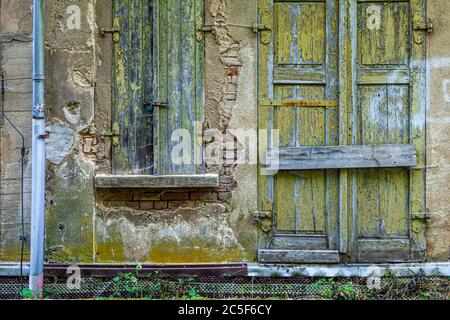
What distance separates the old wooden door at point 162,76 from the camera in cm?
534

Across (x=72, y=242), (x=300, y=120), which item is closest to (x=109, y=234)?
(x=72, y=242)

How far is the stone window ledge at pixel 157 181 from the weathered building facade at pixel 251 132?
0.22 feet

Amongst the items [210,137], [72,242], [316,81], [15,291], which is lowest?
[15,291]

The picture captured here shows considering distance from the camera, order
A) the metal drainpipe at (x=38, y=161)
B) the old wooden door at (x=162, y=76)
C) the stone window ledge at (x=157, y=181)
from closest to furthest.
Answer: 1. the metal drainpipe at (x=38, y=161)
2. the stone window ledge at (x=157, y=181)
3. the old wooden door at (x=162, y=76)

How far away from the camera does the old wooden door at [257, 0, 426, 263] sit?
17.5ft

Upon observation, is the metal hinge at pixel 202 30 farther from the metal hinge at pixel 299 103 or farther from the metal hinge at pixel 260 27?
the metal hinge at pixel 299 103

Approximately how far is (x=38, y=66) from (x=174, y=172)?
147cm

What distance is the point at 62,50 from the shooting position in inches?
206

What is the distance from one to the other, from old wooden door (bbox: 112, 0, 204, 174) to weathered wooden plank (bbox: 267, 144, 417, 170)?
96cm

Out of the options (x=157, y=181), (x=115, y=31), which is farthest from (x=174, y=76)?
(x=157, y=181)

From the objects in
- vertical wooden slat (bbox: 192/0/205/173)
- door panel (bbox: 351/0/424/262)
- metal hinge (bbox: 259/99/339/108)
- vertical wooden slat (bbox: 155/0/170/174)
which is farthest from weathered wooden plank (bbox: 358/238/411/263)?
vertical wooden slat (bbox: 155/0/170/174)

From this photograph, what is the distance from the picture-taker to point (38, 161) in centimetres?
478

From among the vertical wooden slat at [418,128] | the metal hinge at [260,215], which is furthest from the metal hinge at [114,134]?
the vertical wooden slat at [418,128]

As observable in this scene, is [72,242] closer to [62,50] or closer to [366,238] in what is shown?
[62,50]
